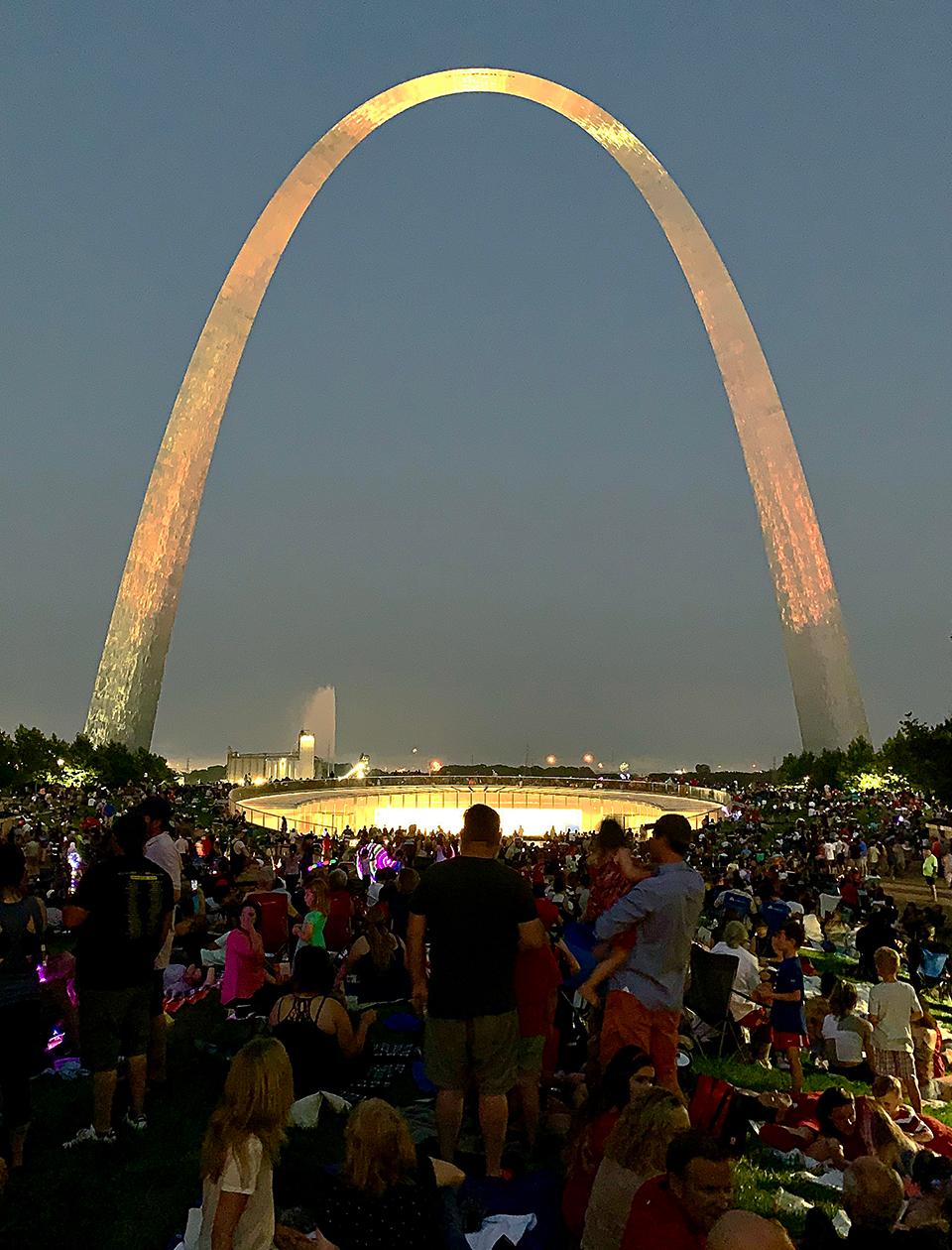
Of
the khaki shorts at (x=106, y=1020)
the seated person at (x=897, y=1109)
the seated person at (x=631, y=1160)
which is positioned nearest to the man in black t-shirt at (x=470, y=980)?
the seated person at (x=631, y=1160)

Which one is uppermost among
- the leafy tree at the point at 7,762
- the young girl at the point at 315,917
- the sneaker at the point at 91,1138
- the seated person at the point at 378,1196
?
the leafy tree at the point at 7,762

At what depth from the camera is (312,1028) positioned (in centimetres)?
A: 577

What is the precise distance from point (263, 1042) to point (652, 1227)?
147 cm

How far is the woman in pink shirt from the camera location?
7812mm

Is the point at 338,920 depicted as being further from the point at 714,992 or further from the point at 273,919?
the point at 714,992

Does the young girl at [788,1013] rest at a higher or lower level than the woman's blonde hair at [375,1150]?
lower

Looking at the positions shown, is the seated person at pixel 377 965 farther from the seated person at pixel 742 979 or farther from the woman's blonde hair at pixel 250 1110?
the woman's blonde hair at pixel 250 1110

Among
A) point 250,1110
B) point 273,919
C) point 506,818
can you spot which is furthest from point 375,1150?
point 506,818

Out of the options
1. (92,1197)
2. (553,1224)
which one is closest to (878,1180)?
(553,1224)

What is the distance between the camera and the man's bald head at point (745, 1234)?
2.78m

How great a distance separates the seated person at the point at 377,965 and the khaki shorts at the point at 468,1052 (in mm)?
3524

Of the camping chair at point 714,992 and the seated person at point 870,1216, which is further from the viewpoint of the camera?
the camping chair at point 714,992

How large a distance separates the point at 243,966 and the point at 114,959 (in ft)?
8.40

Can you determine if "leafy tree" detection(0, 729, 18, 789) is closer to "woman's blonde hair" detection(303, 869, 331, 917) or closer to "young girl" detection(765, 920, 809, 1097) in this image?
"woman's blonde hair" detection(303, 869, 331, 917)
